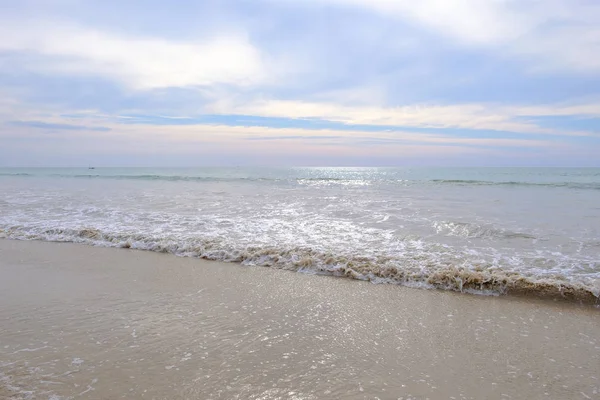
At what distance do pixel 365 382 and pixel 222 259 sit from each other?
4588 millimetres

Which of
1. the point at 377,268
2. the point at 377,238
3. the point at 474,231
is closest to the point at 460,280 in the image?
the point at 377,268

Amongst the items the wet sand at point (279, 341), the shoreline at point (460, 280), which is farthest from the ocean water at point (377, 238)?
the wet sand at point (279, 341)

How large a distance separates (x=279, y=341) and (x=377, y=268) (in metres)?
2.93

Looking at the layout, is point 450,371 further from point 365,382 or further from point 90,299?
point 90,299

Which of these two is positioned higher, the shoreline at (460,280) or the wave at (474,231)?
the wave at (474,231)

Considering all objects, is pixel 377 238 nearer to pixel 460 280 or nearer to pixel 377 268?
A: pixel 377 268

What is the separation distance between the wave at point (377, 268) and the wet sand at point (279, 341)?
0.33 meters

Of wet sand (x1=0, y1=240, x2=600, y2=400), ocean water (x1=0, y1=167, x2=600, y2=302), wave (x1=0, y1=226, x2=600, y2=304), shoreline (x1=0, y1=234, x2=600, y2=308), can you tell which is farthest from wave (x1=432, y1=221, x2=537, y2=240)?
wet sand (x1=0, y1=240, x2=600, y2=400)

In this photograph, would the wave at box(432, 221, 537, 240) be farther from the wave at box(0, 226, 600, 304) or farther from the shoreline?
the shoreline

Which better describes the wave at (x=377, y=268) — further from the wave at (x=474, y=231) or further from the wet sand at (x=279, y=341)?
the wave at (x=474, y=231)

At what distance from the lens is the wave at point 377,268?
5309 millimetres

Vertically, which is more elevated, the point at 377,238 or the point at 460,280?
the point at 377,238

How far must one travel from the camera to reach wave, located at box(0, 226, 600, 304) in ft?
17.4

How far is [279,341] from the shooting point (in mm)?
3689
